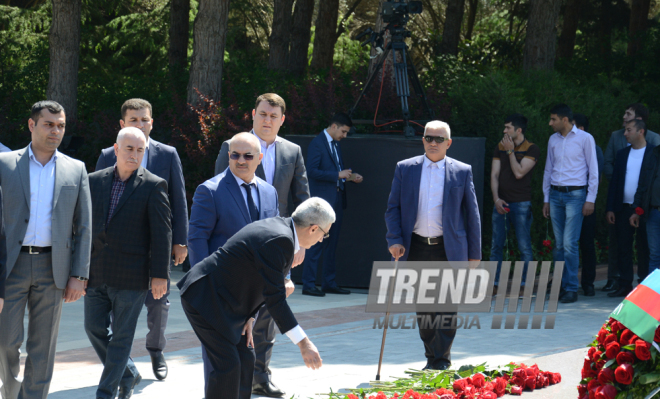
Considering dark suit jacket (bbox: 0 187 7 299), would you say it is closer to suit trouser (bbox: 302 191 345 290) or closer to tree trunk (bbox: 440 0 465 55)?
suit trouser (bbox: 302 191 345 290)

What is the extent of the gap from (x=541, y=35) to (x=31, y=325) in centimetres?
1310

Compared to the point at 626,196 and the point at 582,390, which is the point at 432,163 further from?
the point at 626,196

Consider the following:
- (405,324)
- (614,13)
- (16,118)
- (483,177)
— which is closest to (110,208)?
(405,324)

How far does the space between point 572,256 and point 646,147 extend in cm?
165

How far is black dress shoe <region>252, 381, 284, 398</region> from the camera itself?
5.71 m

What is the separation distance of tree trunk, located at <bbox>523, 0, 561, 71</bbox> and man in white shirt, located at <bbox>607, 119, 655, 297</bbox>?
20.0ft

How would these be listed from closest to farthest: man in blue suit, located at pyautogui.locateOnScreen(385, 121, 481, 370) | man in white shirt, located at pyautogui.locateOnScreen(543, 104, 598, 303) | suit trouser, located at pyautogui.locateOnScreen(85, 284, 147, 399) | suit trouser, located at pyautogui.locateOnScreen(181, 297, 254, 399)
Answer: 1. suit trouser, located at pyautogui.locateOnScreen(181, 297, 254, 399)
2. suit trouser, located at pyautogui.locateOnScreen(85, 284, 147, 399)
3. man in blue suit, located at pyautogui.locateOnScreen(385, 121, 481, 370)
4. man in white shirt, located at pyautogui.locateOnScreen(543, 104, 598, 303)

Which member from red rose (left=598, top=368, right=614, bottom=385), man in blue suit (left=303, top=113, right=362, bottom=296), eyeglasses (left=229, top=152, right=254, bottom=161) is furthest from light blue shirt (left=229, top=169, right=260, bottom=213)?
man in blue suit (left=303, top=113, right=362, bottom=296)

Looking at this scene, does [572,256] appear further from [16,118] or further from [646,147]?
[16,118]

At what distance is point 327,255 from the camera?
10031 millimetres

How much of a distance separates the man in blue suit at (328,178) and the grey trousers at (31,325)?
494 centimetres

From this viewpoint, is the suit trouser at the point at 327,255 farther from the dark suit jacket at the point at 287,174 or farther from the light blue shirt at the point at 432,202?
the light blue shirt at the point at 432,202

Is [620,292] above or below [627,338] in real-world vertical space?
below

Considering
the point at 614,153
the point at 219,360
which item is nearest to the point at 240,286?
the point at 219,360
